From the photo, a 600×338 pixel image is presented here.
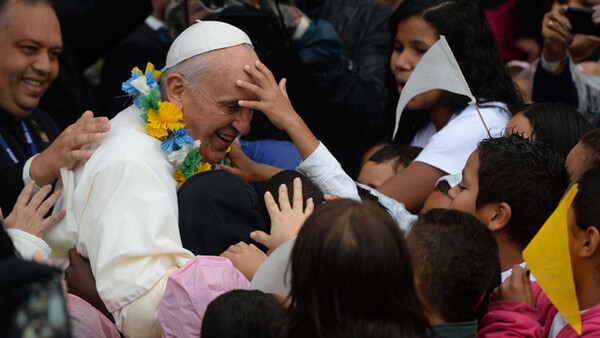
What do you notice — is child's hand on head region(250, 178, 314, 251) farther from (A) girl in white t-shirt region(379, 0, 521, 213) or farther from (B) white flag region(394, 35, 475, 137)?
(A) girl in white t-shirt region(379, 0, 521, 213)

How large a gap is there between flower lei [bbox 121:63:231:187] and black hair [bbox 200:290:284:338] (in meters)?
1.09

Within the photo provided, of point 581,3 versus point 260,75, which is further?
point 581,3

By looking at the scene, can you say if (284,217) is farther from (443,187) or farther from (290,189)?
(443,187)

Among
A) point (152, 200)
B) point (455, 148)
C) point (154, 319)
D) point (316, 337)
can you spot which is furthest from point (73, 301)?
point (455, 148)

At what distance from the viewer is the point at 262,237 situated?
9.24ft

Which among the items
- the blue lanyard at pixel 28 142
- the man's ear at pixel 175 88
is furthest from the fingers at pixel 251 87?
the blue lanyard at pixel 28 142

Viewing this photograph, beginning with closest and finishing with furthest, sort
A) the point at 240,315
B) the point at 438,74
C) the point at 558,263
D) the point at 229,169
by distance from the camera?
the point at 240,315 → the point at 558,263 → the point at 438,74 → the point at 229,169

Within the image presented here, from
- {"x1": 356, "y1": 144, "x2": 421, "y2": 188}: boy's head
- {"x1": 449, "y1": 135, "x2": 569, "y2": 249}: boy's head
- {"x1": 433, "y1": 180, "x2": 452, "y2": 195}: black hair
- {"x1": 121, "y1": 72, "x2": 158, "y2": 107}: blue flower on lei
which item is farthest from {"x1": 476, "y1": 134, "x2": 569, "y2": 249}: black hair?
{"x1": 121, "y1": 72, "x2": 158, "y2": 107}: blue flower on lei

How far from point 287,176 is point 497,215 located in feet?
2.95

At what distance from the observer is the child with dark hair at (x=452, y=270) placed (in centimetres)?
232

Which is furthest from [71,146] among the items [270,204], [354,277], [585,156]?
[585,156]

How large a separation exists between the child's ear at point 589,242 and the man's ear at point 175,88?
182 cm

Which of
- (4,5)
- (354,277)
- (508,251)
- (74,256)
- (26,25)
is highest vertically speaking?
(4,5)

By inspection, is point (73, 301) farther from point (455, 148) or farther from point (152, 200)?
point (455, 148)
